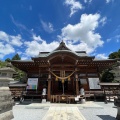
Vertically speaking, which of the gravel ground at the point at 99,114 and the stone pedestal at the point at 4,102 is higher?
the stone pedestal at the point at 4,102

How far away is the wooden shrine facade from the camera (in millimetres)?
12297

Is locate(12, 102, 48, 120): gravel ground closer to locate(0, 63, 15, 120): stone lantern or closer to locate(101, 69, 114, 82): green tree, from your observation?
locate(0, 63, 15, 120): stone lantern

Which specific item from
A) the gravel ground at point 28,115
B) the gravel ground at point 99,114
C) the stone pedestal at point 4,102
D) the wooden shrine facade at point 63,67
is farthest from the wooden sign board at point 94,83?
the stone pedestal at point 4,102

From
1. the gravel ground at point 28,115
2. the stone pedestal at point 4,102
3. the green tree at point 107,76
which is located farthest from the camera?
the green tree at point 107,76

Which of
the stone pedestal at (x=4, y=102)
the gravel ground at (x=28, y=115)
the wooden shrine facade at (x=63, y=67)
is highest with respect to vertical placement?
the wooden shrine facade at (x=63, y=67)

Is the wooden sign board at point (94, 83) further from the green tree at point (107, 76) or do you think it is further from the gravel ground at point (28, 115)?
the green tree at point (107, 76)

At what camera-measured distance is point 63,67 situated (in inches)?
513

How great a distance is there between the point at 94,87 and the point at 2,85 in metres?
10.4

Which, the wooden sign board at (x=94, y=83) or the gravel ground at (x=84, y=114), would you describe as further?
the wooden sign board at (x=94, y=83)

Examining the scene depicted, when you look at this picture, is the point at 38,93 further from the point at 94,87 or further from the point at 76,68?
the point at 94,87

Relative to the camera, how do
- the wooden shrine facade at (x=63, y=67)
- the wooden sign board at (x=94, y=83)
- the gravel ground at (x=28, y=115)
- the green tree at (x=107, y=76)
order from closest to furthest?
1. the gravel ground at (x=28, y=115)
2. the wooden shrine facade at (x=63, y=67)
3. the wooden sign board at (x=94, y=83)
4. the green tree at (x=107, y=76)

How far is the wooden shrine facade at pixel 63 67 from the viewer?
12.3 m

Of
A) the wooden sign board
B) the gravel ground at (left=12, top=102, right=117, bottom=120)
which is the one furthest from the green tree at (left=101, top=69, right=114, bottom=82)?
the gravel ground at (left=12, top=102, right=117, bottom=120)

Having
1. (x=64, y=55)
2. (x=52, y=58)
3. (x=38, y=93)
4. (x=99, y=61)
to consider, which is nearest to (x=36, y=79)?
(x=38, y=93)
